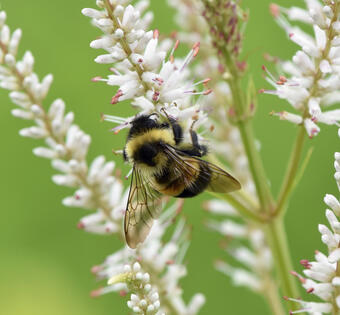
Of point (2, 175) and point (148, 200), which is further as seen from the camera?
point (2, 175)

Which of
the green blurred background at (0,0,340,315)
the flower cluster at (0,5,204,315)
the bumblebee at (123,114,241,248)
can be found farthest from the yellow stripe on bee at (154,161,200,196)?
the green blurred background at (0,0,340,315)

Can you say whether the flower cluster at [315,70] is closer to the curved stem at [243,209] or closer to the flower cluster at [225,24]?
the flower cluster at [225,24]

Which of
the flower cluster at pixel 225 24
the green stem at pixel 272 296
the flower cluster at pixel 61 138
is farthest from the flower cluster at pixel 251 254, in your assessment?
the flower cluster at pixel 225 24

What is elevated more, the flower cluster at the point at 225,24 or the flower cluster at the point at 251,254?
the flower cluster at the point at 225,24

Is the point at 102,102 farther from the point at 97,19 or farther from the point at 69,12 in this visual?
the point at 97,19

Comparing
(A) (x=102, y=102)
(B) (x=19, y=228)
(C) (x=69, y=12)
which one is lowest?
(B) (x=19, y=228)

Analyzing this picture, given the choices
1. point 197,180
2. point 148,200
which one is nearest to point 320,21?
point 197,180

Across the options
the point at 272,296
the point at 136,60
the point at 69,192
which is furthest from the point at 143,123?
the point at 69,192

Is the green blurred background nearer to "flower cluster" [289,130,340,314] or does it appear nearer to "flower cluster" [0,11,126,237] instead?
"flower cluster" [0,11,126,237]
